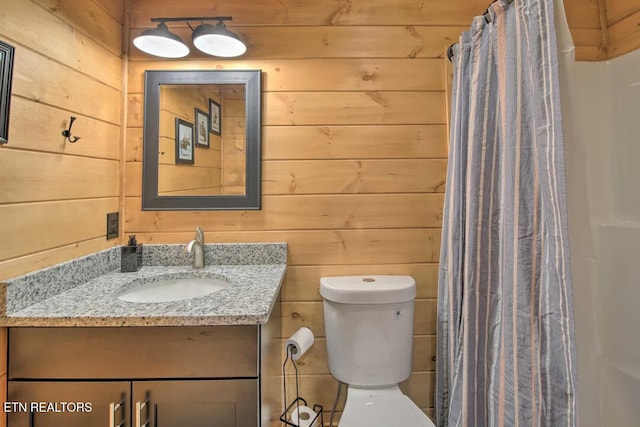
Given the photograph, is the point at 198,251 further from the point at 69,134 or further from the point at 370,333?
the point at 370,333

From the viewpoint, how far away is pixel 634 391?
1251mm

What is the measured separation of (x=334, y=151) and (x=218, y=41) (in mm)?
706

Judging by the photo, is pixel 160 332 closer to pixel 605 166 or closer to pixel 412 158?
pixel 412 158

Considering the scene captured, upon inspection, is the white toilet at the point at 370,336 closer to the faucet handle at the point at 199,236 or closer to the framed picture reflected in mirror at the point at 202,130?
the faucet handle at the point at 199,236

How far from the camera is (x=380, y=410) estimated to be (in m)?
1.16

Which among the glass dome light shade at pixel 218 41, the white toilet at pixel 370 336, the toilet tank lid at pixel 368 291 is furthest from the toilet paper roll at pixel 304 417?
the glass dome light shade at pixel 218 41

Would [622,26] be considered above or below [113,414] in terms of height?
above

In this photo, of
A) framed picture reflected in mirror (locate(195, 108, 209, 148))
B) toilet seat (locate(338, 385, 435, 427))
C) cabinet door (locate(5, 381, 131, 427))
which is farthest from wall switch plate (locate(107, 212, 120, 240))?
toilet seat (locate(338, 385, 435, 427))

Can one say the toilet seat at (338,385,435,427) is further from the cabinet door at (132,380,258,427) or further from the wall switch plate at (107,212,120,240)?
the wall switch plate at (107,212,120,240)

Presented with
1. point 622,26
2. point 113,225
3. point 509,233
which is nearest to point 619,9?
point 622,26

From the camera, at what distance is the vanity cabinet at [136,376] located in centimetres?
85

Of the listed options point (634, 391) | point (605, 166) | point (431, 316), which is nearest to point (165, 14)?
point (431, 316)

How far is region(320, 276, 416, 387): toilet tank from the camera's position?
1.29 metres

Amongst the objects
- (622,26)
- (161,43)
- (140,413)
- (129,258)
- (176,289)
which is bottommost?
(140,413)
